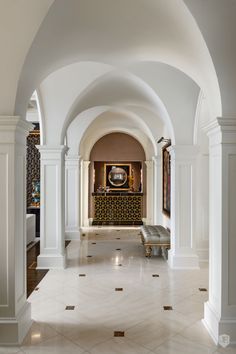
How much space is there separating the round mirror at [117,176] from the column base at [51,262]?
9.25 metres

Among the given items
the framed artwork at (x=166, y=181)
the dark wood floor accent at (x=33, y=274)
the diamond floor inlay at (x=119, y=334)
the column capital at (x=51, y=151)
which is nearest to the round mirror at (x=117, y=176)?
the framed artwork at (x=166, y=181)

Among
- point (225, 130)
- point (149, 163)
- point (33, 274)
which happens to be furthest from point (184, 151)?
point (149, 163)

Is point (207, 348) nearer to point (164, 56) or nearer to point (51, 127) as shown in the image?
point (164, 56)

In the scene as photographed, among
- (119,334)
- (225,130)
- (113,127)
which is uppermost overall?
(113,127)

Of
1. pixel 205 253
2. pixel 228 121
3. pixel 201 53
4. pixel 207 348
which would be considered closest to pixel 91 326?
pixel 207 348

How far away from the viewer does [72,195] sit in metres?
11.7

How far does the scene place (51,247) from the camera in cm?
812

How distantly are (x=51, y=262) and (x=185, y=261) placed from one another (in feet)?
10.1

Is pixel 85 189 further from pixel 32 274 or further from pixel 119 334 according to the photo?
pixel 119 334

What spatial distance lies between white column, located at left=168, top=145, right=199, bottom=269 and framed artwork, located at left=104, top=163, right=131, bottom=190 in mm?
9192

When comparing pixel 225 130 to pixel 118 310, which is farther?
pixel 118 310

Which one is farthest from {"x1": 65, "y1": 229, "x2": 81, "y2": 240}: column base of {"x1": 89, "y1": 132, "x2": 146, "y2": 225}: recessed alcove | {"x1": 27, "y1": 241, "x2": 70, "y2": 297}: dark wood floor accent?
{"x1": 89, "y1": 132, "x2": 146, "y2": 225}: recessed alcove

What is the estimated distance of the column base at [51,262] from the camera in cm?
802

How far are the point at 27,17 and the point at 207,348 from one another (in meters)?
4.28
